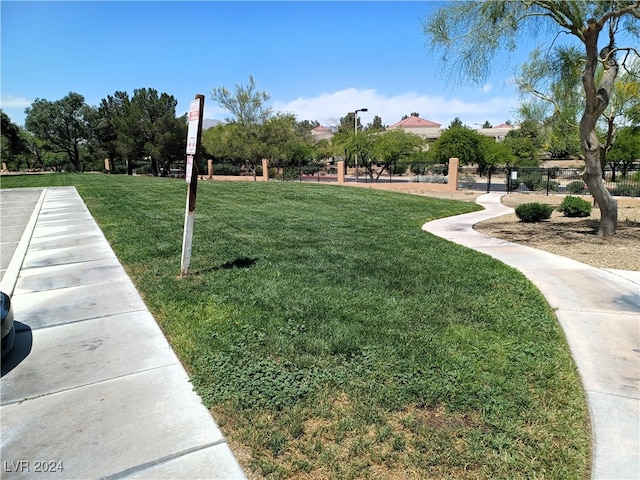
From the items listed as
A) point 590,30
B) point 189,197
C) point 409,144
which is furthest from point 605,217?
point 409,144

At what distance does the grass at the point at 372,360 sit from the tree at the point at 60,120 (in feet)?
171

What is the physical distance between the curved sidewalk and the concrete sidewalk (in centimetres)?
228

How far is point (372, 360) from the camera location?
3.56 metres

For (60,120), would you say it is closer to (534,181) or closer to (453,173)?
(453,173)

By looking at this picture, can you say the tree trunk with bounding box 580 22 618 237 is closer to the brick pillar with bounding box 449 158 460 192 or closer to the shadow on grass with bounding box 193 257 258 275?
the shadow on grass with bounding box 193 257 258 275

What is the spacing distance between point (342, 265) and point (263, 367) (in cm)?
315

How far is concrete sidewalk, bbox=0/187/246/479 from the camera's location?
8.07ft

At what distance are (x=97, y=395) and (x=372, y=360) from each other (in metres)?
2.11

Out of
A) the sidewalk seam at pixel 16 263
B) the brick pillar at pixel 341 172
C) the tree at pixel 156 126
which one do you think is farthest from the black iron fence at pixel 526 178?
the sidewalk seam at pixel 16 263

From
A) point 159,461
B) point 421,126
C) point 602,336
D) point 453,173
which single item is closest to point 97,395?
point 159,461

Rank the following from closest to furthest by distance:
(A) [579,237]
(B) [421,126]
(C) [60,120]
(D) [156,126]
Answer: (A) [579,237] → (D) [156,126] → (C) [60,120] → (B) [421,126]

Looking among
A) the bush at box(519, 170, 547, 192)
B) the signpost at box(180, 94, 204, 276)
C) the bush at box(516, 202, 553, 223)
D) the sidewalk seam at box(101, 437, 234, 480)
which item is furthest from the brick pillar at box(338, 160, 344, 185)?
the sidewalk seam at box(101, 437, 234, 480)

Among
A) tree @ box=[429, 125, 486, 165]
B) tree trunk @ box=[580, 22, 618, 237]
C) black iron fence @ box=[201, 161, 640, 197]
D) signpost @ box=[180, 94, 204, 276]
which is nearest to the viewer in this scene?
signpost @ box=[180, 94, 204, 276]

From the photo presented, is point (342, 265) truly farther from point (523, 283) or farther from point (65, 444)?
point (65, 444)
